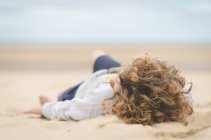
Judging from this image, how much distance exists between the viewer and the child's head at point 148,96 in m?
3.51

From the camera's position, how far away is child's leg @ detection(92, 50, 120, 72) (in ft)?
15.3

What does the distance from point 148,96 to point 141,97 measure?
1.8 inches

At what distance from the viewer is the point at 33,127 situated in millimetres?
3473

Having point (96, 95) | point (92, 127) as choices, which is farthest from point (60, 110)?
point (92, 127)

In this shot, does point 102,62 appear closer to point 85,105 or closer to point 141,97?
point 85,105

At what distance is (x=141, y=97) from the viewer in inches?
139

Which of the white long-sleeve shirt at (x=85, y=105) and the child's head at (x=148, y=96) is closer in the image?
the child's head at (x=148, y=96)

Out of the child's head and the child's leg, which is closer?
the child's head

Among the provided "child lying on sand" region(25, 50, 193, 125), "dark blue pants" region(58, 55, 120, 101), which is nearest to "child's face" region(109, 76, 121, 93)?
"child lying on sand" region(25, 50, 193, 125)

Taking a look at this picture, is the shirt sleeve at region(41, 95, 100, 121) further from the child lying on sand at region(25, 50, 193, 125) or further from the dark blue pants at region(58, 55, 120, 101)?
the dark blue pants at region(58, 55, 120, 101)

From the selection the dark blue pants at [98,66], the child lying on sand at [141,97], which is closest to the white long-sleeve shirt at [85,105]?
the child lying on sand at [141,97]

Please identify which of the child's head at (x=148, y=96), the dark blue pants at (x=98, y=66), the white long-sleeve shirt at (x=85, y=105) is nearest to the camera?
the child's head at (x=148, y=96)

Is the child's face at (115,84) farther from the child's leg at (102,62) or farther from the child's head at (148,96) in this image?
the child's leg at (102,62)

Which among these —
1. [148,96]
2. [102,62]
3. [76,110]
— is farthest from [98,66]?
[148,96]
